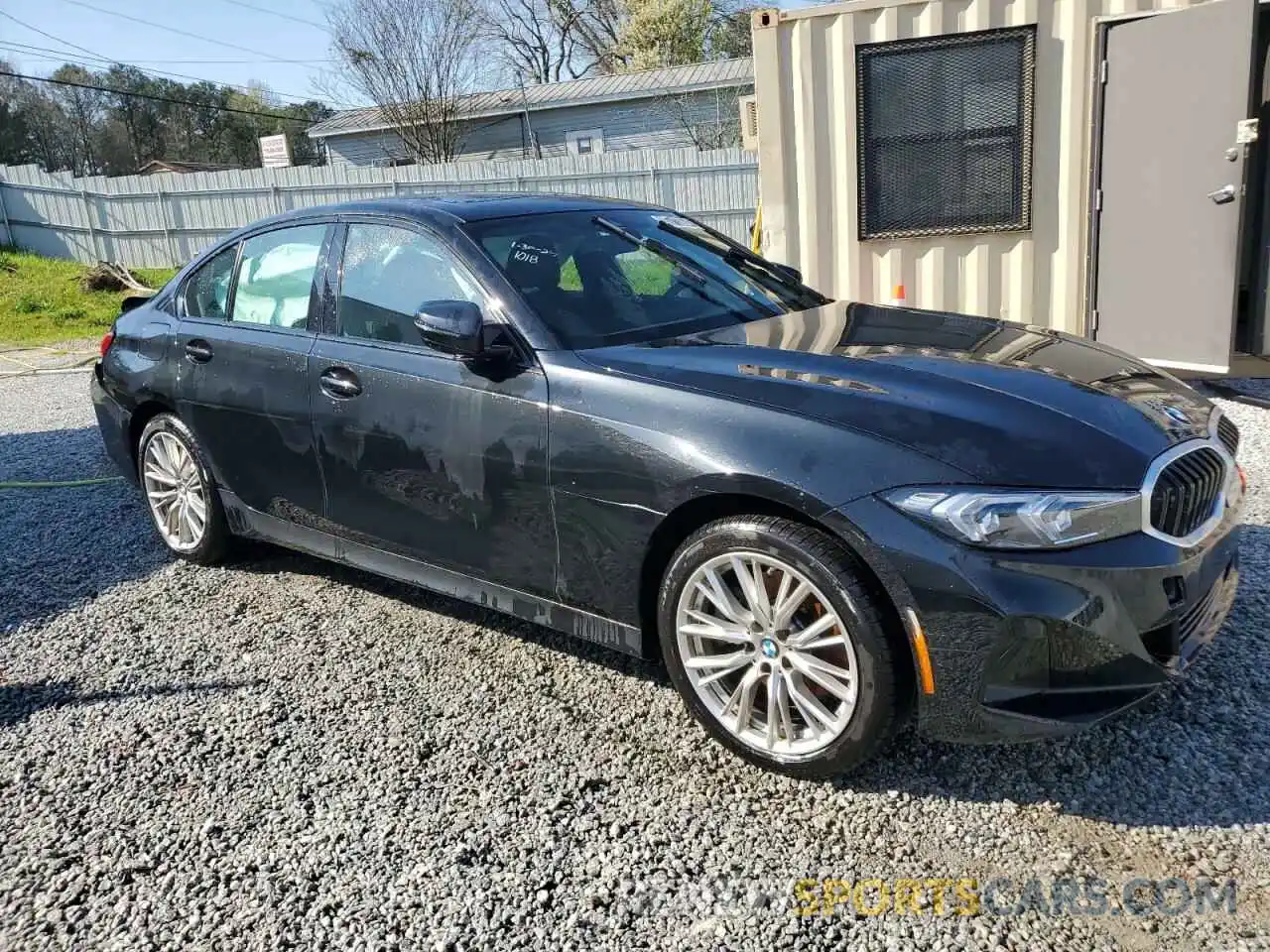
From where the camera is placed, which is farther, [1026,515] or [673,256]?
[673,256]

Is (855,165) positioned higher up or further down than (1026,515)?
higher up

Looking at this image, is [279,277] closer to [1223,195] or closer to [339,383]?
[339,383]

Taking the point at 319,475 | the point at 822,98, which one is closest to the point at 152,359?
the point at 319,475

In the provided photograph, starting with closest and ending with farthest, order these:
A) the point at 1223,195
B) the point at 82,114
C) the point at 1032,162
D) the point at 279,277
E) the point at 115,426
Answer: the point at 279,277 → the point at 115,426 → the point at 1223,195 → the point at 1032,162 → the point at 82,114

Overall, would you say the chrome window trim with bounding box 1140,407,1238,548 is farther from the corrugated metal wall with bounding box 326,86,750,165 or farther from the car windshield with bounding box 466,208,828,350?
the corrugated metal wall with bounding box 326,86,750,165

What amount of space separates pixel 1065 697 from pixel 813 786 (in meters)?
0.73

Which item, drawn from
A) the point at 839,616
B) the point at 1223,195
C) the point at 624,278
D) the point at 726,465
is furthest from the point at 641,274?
the point at 1223,195

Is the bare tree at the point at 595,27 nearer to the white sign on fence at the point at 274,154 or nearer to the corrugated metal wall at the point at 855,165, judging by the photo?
the white sign on fence at the point at 274,154

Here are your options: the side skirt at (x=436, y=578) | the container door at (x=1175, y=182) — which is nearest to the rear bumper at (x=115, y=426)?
the side skirt at (x=436, y=578)

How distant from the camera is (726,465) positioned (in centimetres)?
277

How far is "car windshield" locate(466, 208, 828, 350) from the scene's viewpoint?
3.46 metres

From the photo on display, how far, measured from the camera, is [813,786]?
9.36ft

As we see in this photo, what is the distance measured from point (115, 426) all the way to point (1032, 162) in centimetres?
617

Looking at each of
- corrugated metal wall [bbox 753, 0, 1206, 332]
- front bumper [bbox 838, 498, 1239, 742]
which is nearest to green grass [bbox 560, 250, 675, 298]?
front bumper [bbox 838, 498, 1239, 742]
